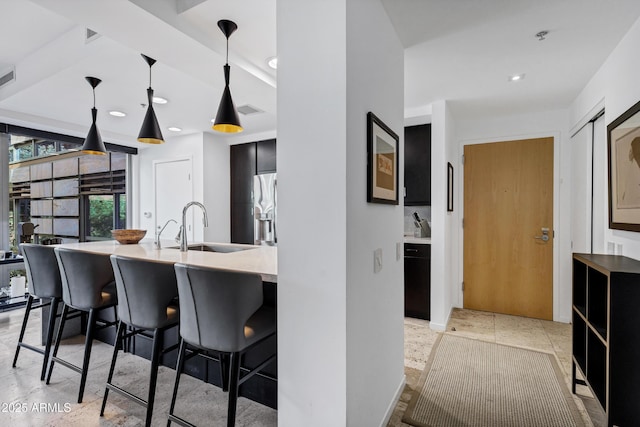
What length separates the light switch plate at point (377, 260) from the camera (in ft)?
5.63

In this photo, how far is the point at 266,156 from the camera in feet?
15.9

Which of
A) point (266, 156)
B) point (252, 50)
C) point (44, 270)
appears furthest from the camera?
point (266, 156)

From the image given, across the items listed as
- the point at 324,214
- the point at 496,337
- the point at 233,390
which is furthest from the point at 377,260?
the point at 496,337

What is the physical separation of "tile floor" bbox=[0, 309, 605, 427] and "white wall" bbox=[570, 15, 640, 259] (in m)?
1.06

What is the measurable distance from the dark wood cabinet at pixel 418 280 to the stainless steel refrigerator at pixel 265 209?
186 cm

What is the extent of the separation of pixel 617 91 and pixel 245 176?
4258 mm

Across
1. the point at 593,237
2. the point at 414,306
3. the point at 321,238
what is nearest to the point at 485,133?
the point at 593,237

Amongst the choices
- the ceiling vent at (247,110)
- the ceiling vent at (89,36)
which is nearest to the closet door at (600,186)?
the ceiling vent at (247,110)

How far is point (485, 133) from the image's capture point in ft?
13.0

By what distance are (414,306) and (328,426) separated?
8.13 feet

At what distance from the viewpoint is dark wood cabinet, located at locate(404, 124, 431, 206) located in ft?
12.4

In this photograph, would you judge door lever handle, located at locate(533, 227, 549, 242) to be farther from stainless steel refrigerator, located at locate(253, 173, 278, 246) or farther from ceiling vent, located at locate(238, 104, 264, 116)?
ceiling vent, located at locate(238, 104, 264, 116)

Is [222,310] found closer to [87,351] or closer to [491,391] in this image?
[87,351]

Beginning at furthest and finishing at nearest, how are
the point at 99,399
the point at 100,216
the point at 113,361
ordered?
1. the point at 100,216
2. the point at 99,399
3. the point at 113,361
